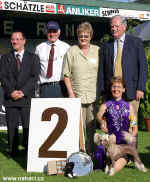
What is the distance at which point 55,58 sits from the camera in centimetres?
452

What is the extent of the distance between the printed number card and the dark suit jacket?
1.67 feet

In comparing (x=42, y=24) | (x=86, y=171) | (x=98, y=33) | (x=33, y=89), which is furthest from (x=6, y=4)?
(x=86, y=171)

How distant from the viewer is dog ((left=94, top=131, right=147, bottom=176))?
3.97 meters

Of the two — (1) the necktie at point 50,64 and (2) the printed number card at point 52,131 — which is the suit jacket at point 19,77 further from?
(2) the printed number card at point 52,131

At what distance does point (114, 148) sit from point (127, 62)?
0.98 metres

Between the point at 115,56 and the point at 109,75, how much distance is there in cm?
23

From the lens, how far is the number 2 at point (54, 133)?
13.6 feet

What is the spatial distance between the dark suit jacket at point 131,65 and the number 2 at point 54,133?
22.9 inches

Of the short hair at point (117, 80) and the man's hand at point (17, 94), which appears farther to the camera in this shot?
the man's hand at point (17, 94)

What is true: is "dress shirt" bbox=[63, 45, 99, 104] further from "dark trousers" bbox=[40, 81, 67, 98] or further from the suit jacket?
the suit jacket

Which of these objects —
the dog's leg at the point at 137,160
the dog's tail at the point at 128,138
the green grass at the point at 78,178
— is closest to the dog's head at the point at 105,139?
the dog's tail at the point at 128,138

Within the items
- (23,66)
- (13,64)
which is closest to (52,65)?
(23,66)

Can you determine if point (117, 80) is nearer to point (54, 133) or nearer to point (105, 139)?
point (105, 139)

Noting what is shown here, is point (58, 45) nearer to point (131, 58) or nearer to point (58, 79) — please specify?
point (58, 79)
